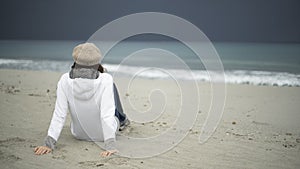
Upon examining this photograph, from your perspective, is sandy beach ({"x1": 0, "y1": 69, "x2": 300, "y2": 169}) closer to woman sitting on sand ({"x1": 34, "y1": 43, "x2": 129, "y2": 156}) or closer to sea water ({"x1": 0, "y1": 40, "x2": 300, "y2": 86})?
woman sitting on sand ({"x1": 34, "y1": 43, "x2": 129, "y2": 156})

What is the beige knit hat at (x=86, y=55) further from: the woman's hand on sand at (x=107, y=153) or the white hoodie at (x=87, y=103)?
the woman's hand on sand at (x=107, y=153)

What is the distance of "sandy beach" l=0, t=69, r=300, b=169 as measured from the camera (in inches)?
142

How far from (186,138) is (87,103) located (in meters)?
1.42

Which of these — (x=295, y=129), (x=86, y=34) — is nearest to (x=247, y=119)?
(x=295, y=129)

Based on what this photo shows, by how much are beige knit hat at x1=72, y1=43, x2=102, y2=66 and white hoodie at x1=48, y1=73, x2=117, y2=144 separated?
0.60ft

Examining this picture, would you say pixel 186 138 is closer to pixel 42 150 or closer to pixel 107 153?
pixel 107 153

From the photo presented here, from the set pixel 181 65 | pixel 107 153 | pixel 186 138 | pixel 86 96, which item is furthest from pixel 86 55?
pixel 181 65

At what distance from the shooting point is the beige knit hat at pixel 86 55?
3.79 meters

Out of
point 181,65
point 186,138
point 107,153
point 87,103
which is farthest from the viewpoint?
point 181,65

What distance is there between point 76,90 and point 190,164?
4.67 feet

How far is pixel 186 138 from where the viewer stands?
4594mm

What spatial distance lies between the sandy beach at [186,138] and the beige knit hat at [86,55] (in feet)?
3.16

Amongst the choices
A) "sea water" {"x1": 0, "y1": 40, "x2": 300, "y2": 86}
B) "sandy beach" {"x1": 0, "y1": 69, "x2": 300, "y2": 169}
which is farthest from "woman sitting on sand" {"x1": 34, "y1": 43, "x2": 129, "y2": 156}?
"sea water" {"x1": 0, "y1": 40, "x2": 300, "y2": 86}

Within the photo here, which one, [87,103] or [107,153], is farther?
[87,103]
